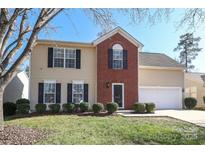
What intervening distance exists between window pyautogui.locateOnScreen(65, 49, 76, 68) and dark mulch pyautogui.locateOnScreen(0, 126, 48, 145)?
9.07 metres

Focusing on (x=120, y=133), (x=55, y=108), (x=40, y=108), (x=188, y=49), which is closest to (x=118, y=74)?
(x=55, y=108)

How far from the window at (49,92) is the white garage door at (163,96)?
260 inches

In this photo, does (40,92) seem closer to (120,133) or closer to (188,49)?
(120,133)

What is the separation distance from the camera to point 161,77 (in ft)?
74.2

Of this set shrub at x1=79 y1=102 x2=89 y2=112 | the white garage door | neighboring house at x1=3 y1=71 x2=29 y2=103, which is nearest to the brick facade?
shrub at x1=79 y1=102 x2=89 y2=112

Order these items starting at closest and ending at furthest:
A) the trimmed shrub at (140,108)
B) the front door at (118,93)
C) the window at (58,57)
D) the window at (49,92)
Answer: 1. the trimmed shrub at (140,108)
2. the window at (49,92)
3. the window at (58,57)
4. the front door at (118,93)

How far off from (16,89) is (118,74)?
8.72m

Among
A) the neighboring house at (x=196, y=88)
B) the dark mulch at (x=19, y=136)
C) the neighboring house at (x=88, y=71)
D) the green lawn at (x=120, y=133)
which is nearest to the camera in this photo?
the dark mulch at (x=19, y=136)

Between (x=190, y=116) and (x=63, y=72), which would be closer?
(x=190, y=116)

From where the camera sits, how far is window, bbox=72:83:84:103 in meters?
19.4

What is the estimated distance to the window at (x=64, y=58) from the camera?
1941 centimetres

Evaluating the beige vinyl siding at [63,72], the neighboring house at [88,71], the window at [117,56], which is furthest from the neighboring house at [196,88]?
the beige vinyl siding at [63,72]

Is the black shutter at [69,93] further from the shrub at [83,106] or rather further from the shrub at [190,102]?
the shrub at [190,102]
